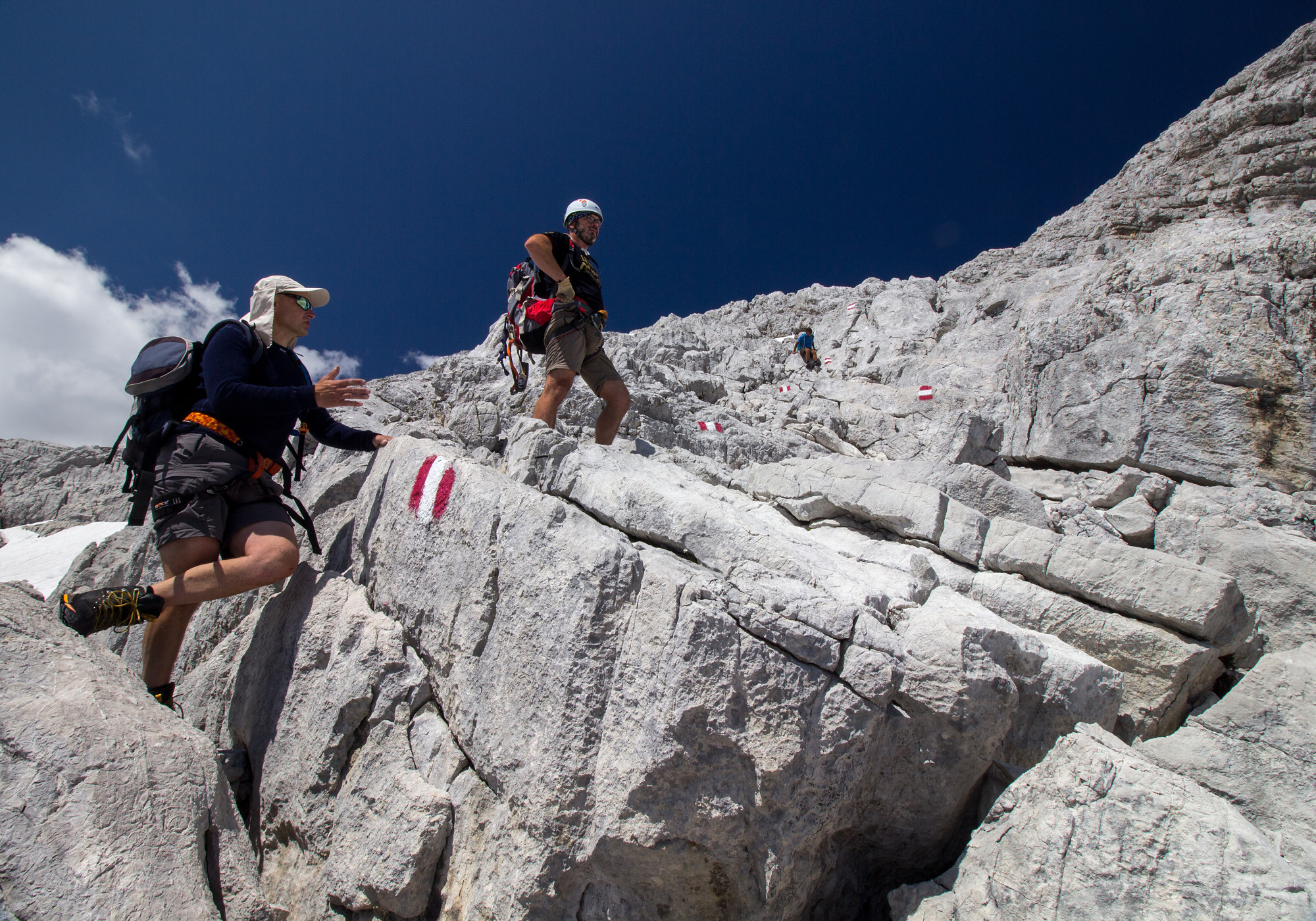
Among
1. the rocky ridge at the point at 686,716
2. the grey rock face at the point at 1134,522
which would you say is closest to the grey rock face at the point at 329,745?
the rocky ridge at the point at 686,716

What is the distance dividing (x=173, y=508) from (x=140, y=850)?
2.48 m

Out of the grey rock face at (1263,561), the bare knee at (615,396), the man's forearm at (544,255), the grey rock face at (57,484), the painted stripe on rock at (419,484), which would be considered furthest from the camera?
the grey rock face at (57,484)

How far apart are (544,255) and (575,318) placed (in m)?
0.76

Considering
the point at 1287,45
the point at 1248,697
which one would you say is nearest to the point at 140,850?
the point at 1248,697

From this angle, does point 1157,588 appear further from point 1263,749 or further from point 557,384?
point 557,384

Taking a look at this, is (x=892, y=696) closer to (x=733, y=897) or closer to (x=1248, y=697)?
(x=733, y=897)

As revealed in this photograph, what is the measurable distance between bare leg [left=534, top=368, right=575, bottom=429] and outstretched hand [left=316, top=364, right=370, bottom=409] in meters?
1.95

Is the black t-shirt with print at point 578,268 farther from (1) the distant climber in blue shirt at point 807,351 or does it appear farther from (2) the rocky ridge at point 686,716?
(1) the distant climber in blue shirt at point 807,351

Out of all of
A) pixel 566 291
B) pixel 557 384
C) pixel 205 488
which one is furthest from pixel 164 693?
pixel 566 291

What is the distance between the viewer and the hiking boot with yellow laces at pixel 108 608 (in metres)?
4.29

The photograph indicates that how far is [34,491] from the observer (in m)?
21.9

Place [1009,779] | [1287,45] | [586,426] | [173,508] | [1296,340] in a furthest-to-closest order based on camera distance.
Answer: [1287,45]
[1296,340]
[586,426]
[173,508]
[1009,779]

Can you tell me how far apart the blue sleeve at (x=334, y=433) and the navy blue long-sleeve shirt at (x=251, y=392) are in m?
0.43

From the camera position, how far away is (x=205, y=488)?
4676 mm
